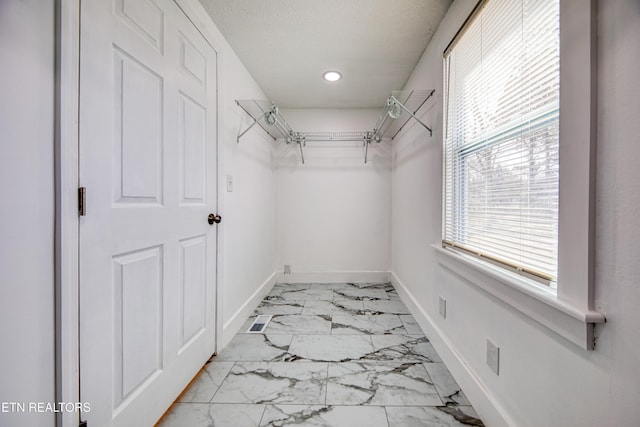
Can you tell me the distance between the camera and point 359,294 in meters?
2.98

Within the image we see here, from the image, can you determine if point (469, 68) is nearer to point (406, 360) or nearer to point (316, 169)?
point (406, 360)

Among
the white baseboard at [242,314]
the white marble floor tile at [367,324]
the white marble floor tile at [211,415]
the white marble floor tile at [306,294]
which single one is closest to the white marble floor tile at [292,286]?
the white marble floor tile at [306,294]

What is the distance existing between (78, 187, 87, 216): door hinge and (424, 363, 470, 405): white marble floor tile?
71.3 inches

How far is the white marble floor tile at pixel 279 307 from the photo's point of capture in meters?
2.51

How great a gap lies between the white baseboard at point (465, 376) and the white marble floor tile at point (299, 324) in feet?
2.53

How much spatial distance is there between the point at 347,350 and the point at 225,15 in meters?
2.40

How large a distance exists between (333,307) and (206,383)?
135 cm

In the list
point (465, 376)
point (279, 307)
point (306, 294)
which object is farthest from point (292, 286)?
point (465, 376)

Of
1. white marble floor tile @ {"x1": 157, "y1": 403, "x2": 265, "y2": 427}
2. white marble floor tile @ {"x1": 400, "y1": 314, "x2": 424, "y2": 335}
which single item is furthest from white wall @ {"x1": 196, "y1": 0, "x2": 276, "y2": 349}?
white marble floor tile @ {"x1": 400, "y1": 314, "x2": 424, "y2": 335}

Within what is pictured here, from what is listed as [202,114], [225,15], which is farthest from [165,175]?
[225,15]

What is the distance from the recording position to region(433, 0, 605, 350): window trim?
2.37ft

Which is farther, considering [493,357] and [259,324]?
[259,324]

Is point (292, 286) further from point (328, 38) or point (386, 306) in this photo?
point (328, 38)

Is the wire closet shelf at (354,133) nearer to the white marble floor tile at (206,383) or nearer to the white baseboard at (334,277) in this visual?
the white baseboard at (334,277)
